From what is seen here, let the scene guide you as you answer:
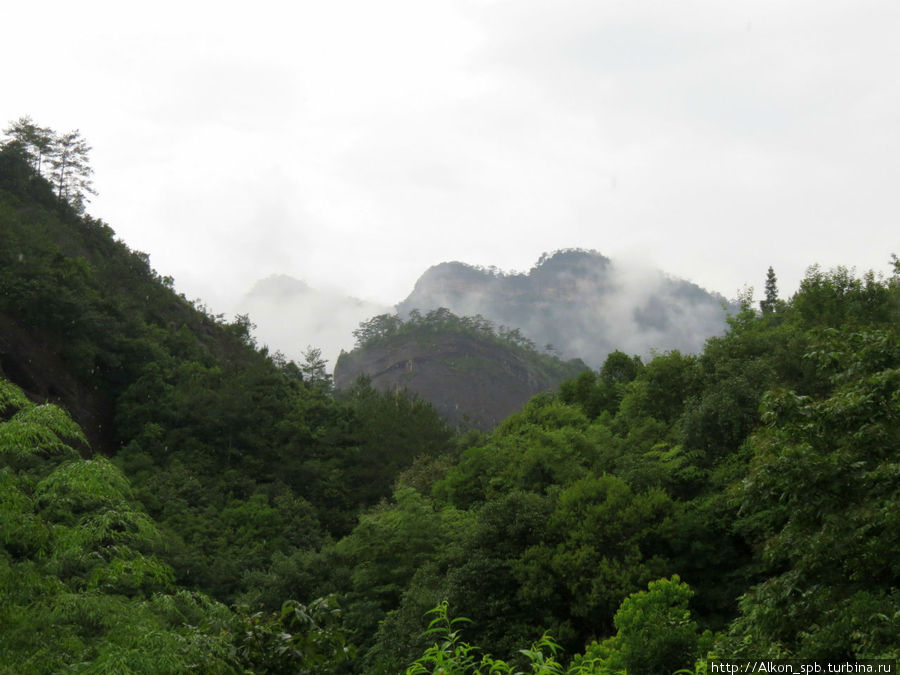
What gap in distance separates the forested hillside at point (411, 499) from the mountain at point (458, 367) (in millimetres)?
35495

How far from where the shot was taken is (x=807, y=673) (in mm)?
6953

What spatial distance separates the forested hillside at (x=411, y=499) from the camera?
19.3 feet

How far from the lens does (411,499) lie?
19.4 meters

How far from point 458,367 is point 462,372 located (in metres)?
0.74

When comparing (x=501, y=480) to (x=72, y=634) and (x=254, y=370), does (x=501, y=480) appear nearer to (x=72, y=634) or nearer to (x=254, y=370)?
(x=72, y=634)

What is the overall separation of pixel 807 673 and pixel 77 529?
6909mm

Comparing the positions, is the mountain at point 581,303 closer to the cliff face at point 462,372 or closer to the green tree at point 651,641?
the cliff face at point 462,372

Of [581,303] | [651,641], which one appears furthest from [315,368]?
[581,303]

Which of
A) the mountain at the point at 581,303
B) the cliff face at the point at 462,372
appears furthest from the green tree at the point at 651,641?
the mountain at the point at 581,303

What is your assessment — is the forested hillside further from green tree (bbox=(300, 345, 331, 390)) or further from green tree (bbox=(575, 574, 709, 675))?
green tree (bbox=(300, 345, 331, 390))

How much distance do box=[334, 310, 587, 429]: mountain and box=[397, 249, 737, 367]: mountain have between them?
68.9 meters

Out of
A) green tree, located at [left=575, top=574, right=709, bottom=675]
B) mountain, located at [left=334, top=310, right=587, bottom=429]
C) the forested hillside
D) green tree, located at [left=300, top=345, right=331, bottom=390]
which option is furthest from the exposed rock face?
mountain, located at [left=334, top=310, right=587, bottom=429]

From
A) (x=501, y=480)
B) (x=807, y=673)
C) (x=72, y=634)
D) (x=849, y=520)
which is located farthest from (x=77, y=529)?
(x=501, y=480)

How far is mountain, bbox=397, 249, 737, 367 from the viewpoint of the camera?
15375 cm
